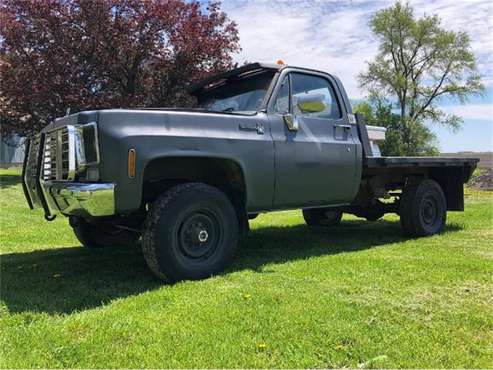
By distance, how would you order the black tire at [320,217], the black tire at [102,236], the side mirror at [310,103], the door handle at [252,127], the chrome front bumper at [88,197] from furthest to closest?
1. the black tire at [320,217]
2. the black tire at [102,236]
3. the side mirror at [310,103]
4. the door handle at [252,127]
5. the chrome front bumper at [88,197]

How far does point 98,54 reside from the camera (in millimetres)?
14914

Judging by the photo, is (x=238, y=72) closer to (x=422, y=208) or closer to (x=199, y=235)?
(x=199, y=235)

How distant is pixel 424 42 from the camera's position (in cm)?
3725

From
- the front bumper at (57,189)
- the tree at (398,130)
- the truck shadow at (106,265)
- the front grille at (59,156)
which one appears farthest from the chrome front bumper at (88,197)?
the tree at (398,130)

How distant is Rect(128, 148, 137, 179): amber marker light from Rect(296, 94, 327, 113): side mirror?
2126 mm

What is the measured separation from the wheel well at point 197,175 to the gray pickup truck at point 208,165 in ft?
0.04

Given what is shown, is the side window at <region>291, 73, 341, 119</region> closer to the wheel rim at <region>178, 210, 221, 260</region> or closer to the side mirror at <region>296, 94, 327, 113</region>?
the side mirror at <region>296, 94, 327, 113</region>

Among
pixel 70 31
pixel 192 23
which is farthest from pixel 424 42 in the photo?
pixel 70 31

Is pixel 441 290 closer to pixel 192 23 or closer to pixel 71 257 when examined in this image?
pixel 71 257

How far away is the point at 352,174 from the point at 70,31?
A: 11.5 meters

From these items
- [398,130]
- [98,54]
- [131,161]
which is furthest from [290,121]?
[398,130]

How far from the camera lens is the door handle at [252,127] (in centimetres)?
482

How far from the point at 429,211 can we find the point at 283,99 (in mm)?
3141

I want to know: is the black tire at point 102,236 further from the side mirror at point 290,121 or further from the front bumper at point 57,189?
the side mirror at point 290,121
